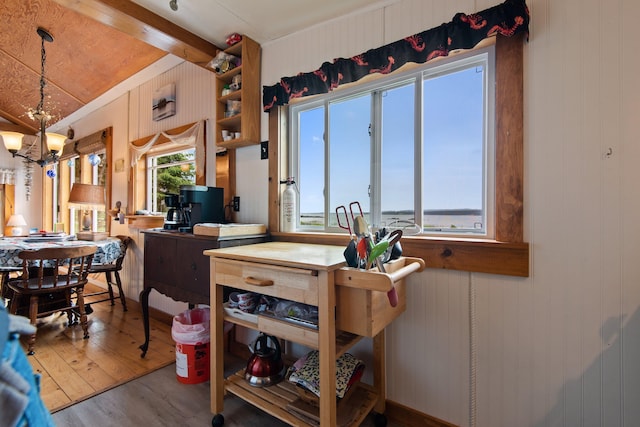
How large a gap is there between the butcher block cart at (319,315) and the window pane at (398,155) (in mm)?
387

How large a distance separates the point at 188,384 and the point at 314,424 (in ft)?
3.42

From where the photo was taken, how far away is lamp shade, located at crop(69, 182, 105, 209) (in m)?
3.51

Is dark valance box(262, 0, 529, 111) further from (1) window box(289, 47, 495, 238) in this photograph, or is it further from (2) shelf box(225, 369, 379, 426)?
(2) shelf box(225, 369, 379, 426)

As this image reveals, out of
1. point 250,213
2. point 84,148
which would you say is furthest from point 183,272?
point 84,148

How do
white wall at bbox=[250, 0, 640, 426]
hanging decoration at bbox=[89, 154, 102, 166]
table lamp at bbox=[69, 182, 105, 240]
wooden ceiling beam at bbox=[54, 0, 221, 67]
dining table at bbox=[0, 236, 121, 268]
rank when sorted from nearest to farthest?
white wall at bbox=[250, 0, 640, 426], wooden ceiling beam at bbox=[54, 0, 221, 67], dining table at bbox=[0, 236, 121, 268], table lamp at bbox=[69, 182, 105, 240], hanging decoration at bbox=[89, 154, 102, 166]

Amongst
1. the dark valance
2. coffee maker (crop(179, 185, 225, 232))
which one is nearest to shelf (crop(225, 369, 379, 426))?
coffee maker (crop(179, 185, 225, 232))

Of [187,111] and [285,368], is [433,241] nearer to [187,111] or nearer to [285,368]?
[285,368]

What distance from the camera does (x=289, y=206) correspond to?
1.95 meters

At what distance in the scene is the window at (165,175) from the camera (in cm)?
309

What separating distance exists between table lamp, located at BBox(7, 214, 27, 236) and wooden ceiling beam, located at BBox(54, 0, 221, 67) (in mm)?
5128

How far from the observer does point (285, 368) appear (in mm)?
1722

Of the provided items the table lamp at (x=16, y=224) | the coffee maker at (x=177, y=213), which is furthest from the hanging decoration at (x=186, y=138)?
the table lamp at (x=16, y=224)

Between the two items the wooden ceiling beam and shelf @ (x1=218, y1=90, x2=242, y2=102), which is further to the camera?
shelf @ (x1=218, y1=90, x2=242, y2=102)

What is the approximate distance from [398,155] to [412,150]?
8 centimetres
